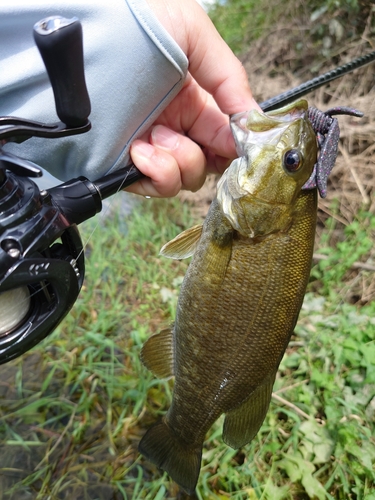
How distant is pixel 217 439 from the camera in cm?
238

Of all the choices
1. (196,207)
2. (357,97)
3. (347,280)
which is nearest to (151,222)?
(196,207)

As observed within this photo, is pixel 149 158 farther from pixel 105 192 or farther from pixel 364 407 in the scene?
pixel 364 407

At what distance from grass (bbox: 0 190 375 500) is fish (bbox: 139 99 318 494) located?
654 mm

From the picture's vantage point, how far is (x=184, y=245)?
173 centimetres

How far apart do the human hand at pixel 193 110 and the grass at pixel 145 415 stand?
1344mm

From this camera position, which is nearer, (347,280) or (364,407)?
(364,407)

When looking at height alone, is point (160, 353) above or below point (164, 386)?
above

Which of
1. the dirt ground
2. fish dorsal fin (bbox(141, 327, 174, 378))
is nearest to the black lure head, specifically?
fish dorsal fin (bbox(141, 327, 174, 378))

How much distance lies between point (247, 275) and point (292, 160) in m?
0.45

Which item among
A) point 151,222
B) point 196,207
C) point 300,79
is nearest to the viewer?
point 151,222

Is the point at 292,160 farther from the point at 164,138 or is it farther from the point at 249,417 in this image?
the point at 249,417

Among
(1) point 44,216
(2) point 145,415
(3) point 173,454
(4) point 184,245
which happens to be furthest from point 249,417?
(1) point 44,216

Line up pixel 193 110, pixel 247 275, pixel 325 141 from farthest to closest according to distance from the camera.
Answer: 1. pixel 193 110
2. pixel 247 275
3. pixel 325 141

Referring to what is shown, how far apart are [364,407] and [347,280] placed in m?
1.22
